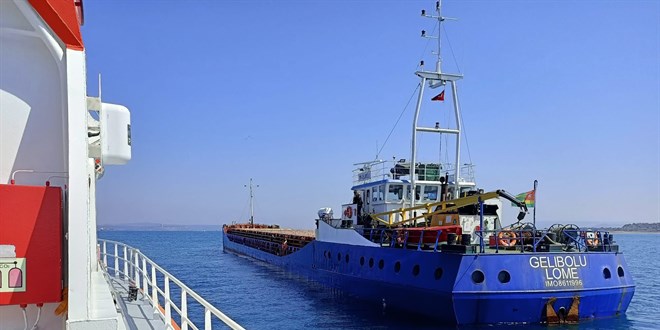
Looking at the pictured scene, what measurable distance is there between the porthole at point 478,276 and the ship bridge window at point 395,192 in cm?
829

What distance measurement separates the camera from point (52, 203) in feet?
14.7

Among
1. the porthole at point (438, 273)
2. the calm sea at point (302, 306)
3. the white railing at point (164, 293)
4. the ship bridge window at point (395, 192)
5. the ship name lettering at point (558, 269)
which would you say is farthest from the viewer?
the ship bridge window at point (395, 192)

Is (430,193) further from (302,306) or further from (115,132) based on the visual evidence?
(115,132)

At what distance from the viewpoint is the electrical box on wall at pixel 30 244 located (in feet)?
14.2

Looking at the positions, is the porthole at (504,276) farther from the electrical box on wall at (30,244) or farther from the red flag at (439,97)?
the electrical box on wall at (30,244)

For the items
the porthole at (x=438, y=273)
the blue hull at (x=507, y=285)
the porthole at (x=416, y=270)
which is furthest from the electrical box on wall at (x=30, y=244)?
the porthole at (x=416, y=270)

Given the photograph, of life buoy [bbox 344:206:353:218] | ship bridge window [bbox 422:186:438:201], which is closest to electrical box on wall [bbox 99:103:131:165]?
ship bridge window [bbox 422:186:438:201]

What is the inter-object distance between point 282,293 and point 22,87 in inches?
809

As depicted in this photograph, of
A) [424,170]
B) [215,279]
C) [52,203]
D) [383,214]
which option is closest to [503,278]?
[383,214]

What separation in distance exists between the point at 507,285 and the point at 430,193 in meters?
8.60

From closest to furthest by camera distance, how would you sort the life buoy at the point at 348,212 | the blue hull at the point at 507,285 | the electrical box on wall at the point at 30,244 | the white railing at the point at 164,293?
the electrical box on wall at the point at 30,244 → the white railing at the point at 164,293 → the blue hull at the point at 507,285 → the life buoy at the point at 348,212

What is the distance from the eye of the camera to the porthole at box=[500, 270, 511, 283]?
1409 cm

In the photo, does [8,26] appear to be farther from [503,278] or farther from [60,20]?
[503,278]

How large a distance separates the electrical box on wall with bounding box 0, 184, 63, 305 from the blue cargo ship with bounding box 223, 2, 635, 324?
1139 centimetres
